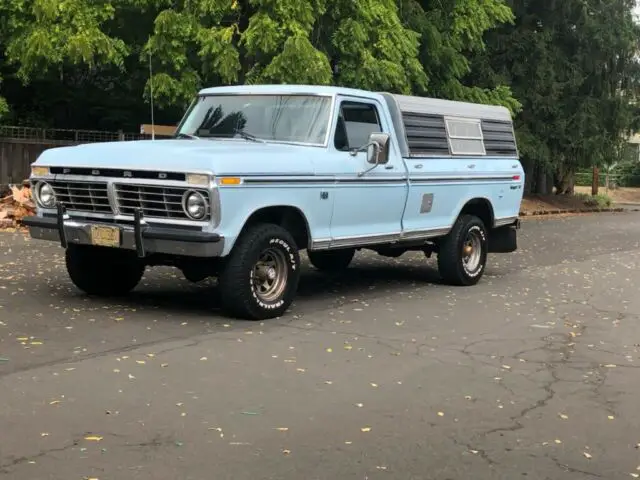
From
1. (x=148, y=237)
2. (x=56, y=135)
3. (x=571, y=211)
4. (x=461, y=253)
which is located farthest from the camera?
(x=571, y=211)

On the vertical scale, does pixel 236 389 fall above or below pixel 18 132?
below

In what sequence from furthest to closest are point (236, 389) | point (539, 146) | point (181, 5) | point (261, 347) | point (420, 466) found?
point (539, 146) → point (181, 5) → point (261, 347) → point (236, 389) → point (420, 466)

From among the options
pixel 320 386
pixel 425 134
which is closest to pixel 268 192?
pixel 320 386

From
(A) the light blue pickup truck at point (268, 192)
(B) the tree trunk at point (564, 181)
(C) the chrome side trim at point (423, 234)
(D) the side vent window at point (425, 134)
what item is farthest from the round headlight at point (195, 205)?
(B) the tree trunk at point (564, 181)

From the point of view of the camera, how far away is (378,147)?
344 inches

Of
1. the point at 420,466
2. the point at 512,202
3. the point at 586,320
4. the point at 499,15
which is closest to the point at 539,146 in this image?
the point at 499,15

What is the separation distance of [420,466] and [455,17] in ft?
60.4

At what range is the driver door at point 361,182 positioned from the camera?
8.64 meters

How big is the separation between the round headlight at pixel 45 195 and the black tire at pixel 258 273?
190cm

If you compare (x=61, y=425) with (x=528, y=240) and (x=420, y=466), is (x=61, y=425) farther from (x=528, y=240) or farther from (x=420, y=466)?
(x=528, y=240)

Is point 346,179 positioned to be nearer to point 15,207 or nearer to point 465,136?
point 465,136

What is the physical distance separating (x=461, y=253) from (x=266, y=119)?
329 centimetres

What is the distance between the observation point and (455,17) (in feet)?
69.7

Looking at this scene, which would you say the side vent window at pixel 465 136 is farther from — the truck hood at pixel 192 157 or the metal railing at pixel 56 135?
the metal railing at pixel 56 135
